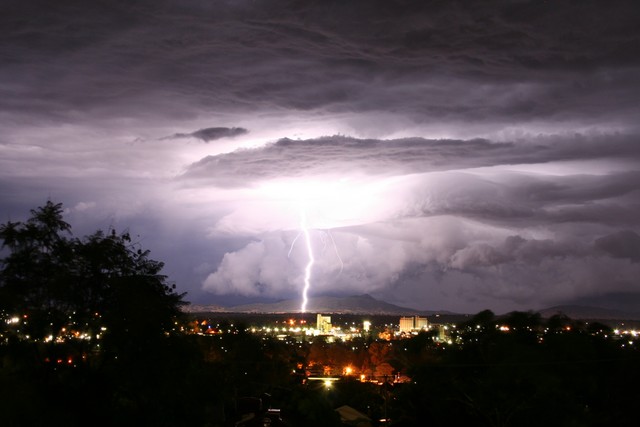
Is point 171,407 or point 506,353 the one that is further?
point 506,353

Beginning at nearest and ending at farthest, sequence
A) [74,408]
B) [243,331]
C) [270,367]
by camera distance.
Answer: [74,408]
[270,367]
[243,331]

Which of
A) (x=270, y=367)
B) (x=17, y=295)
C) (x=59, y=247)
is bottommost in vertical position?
(x=270, y=367)

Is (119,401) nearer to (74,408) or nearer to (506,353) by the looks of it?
(74,408)

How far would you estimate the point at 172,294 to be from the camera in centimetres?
1908

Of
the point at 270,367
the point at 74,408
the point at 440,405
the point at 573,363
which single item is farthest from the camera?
the point at 270,367

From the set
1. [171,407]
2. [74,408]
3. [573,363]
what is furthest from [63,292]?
[573,363]

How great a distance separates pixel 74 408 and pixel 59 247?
4.10 m

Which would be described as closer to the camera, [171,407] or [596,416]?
[171,407]

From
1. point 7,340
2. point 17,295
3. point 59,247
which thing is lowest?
point 7,340

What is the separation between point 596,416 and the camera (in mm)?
25609

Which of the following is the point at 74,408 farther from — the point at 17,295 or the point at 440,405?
the point at 440,405

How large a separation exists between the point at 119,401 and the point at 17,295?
3733 millimetres

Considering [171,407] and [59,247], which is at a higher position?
[59,247]

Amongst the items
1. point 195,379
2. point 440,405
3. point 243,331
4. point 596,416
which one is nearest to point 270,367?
point 243,331
